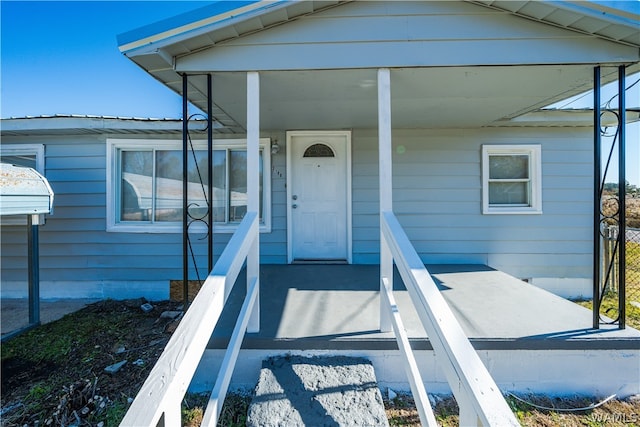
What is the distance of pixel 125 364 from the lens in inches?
108

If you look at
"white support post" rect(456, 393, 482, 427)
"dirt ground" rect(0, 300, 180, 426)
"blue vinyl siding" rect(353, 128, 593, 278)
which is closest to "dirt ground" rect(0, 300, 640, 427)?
"dirt ground" rect(0, 300, 180, 426)

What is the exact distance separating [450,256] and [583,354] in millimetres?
2374

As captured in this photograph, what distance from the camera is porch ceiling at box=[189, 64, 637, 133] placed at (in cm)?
256

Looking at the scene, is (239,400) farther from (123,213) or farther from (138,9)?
(138,9)

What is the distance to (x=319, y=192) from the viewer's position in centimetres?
465

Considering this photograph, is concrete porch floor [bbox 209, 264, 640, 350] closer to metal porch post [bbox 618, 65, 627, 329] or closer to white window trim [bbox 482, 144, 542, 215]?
metal porch post [bbox 618, 65, 627, 329]

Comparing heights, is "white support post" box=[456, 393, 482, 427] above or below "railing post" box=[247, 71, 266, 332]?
below

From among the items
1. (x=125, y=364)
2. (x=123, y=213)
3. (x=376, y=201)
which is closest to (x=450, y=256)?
(x=376, y=201)

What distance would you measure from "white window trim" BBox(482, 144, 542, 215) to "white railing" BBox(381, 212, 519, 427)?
10.9 ft

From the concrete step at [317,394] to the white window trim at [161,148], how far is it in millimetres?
2759

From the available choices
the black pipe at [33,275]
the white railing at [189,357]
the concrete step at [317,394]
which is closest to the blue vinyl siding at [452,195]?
the black pipe at [33,275]

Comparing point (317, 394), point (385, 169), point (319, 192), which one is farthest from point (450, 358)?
point (319, 192)

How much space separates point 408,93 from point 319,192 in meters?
2.06

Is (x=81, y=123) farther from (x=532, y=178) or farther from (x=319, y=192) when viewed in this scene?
(x=532, y=178)
